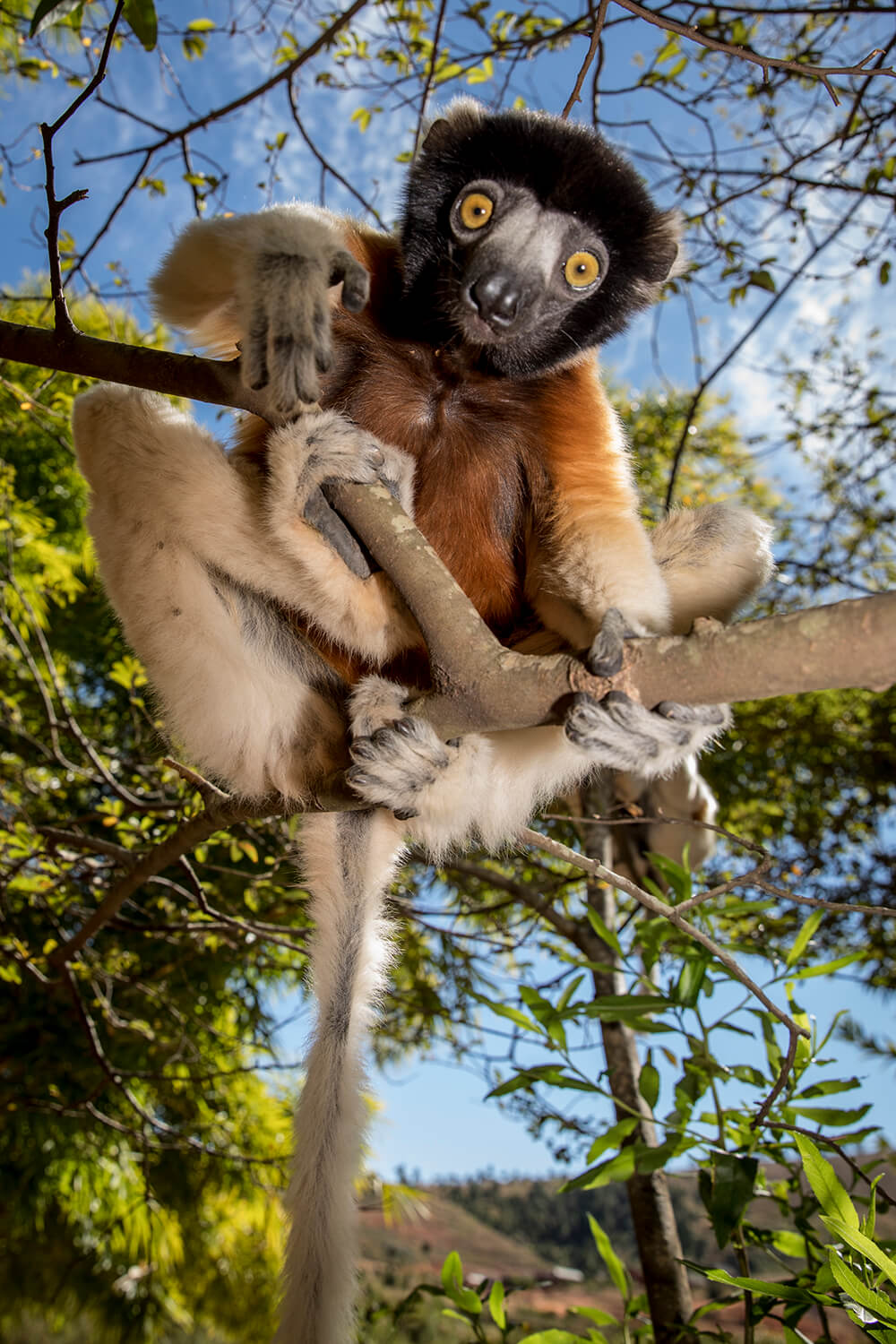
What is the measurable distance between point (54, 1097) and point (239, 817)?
4.07m

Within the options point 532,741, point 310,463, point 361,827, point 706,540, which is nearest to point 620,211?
point 706,540

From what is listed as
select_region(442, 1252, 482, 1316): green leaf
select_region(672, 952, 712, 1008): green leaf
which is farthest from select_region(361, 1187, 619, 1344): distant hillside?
select_region(672, 952, 712, 1008): green leaf

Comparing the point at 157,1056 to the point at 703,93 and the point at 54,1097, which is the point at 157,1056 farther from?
the point at 703,93

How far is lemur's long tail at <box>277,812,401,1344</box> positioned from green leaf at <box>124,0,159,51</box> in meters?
1.70

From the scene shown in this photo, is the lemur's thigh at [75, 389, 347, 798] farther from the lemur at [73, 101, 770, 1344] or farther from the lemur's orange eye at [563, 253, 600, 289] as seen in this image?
the lemur's orange eye at [563, 253, 600, 289]

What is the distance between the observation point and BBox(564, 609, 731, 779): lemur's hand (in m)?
1.48

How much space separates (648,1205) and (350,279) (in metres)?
2.61

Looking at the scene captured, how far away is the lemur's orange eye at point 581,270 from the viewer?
2.40 m

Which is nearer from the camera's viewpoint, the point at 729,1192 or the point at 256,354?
the point at 256,354

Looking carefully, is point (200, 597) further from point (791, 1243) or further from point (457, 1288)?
point (791, 1243)

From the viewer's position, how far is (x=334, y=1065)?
6.49 ft

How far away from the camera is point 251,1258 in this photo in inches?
267

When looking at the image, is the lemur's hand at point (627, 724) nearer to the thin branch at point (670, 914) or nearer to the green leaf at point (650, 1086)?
the thin branch at point (670, 914)

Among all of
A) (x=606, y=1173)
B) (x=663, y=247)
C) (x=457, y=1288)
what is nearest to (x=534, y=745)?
(x=606, y=1173)
